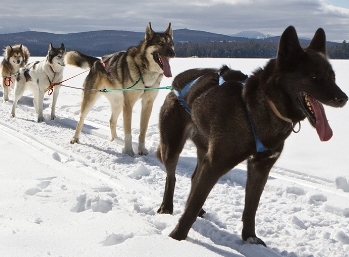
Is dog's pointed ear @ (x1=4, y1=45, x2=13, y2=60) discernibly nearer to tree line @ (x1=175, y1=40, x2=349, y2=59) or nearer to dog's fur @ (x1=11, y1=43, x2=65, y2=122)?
dog's fur @ (x1=11, y1=43, x2=65, y2=122)

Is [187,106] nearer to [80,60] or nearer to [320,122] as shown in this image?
[320,122]

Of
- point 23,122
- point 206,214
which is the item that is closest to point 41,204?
point 206,214

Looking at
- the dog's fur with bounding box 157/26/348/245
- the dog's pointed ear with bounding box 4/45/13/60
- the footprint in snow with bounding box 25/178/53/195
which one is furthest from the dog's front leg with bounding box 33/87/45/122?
the dog's fur with bounding box 157/26/348/245

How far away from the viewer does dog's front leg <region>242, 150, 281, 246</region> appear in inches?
110

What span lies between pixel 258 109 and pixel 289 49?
363 mm

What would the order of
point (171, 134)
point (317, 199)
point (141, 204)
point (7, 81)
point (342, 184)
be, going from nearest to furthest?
point (171, 134) → point (141, 204) → point (317, 199) → point (342, 184) → point (7, 81)

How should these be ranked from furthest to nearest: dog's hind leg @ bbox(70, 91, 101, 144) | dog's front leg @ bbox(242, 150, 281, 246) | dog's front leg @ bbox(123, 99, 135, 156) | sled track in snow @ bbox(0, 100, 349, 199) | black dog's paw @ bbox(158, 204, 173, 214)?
dog's hind leg @ bbox(70, 91, 101, 144) < dog's front leg @ bbox(123, 99, 135, 156) < sled track in snow @ bbox(0, 100, 349, 199) < black dog's paw @ bbox(158, 204, 173, 214) < dog's front leg @ bbox(242, 150, 281, 246)

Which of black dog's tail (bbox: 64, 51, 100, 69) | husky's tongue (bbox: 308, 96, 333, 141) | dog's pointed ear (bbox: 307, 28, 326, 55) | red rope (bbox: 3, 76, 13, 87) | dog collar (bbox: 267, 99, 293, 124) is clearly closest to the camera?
husky's tongue (bbox: 308, 96, 333, 141)

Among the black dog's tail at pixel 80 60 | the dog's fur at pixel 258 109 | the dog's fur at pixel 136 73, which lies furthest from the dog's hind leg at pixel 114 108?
the dog's fur at pixel 258 109

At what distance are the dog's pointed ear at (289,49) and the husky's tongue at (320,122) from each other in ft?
0.71

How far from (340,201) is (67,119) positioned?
5.59 m

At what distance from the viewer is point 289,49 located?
7.95ft

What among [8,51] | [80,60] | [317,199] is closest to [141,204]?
[317,199]

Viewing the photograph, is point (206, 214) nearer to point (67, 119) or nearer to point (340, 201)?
point (340, 201)
